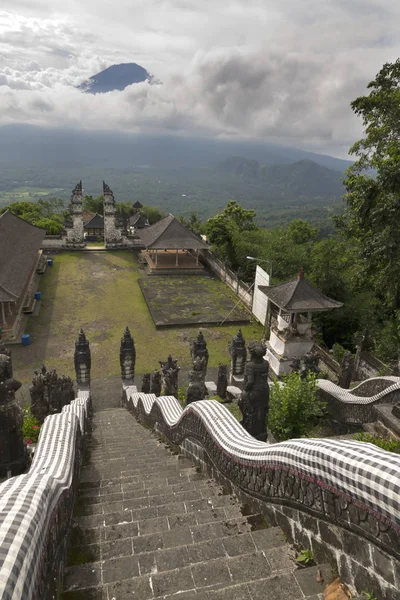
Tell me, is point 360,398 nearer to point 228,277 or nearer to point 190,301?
point 190,301

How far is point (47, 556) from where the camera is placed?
9.72 feet

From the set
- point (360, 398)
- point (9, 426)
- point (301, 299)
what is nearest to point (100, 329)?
point (301, 299)

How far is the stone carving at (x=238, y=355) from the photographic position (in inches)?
650

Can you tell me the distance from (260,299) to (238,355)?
9.19m

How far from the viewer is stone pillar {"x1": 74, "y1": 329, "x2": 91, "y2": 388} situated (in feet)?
49.3

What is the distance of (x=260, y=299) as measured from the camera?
25.3m

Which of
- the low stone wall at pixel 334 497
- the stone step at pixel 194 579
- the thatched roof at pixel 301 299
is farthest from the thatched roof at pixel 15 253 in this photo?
the stone step at pixel 194 579

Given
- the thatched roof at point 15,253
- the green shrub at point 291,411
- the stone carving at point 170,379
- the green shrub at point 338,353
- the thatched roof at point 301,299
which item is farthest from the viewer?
the thatched roof at point 15,253

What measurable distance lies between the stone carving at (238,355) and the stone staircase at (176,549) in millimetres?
10192

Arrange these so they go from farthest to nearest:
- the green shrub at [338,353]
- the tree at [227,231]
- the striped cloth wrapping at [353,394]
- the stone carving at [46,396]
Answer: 1. the tree at [227,231]
2. the green shrub at [338,353]
3. the stone carving at [46,396]
4. the striped cloth wrapping at [353,394]

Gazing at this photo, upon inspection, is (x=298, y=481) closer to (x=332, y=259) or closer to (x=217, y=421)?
(x=217, y=421)

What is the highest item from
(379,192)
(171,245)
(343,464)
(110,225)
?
(379,192)

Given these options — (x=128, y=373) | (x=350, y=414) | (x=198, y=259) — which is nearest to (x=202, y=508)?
(x=350, y=414)

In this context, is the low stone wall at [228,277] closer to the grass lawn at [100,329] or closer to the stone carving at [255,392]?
the grass lawn at [100,329]
